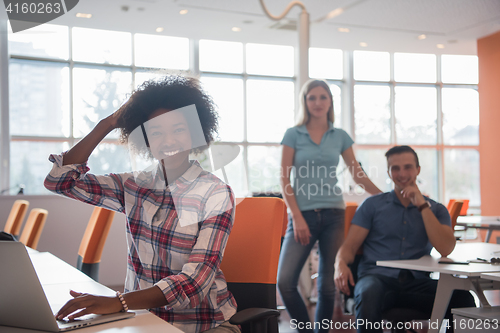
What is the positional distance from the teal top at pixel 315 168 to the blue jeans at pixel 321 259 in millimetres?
57

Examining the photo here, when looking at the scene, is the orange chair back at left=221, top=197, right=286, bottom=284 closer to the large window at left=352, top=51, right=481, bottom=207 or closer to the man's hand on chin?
the man's hand on chin

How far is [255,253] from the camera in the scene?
4.44 feet

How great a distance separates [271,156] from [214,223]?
6915 millimetres

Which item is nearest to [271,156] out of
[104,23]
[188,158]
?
[104,23]

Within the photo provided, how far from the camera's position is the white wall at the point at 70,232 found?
498cm

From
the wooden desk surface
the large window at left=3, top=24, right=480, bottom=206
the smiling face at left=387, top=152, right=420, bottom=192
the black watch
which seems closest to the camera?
the wooden desk surface

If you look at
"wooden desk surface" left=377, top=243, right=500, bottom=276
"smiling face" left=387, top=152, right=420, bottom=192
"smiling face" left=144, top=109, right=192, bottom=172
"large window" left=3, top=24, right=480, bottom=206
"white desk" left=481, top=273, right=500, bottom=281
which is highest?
"large window" left=3, top=24, right=480, bottom=206

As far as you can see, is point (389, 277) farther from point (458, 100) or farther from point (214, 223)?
point (458, 100)

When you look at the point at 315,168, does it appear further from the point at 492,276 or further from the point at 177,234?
the point at 177,234

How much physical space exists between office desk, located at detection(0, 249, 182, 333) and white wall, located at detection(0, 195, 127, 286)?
3060mm

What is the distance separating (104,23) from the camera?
6320 millimetres

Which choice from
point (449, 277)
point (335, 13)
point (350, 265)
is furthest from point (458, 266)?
point (335, 13)

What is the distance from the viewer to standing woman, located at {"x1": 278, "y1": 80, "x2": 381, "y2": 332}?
238 centimetres

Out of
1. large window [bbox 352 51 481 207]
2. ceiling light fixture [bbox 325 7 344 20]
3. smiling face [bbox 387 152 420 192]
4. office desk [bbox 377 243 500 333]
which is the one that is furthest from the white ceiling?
office desk [bbox 377 243 500 333]
